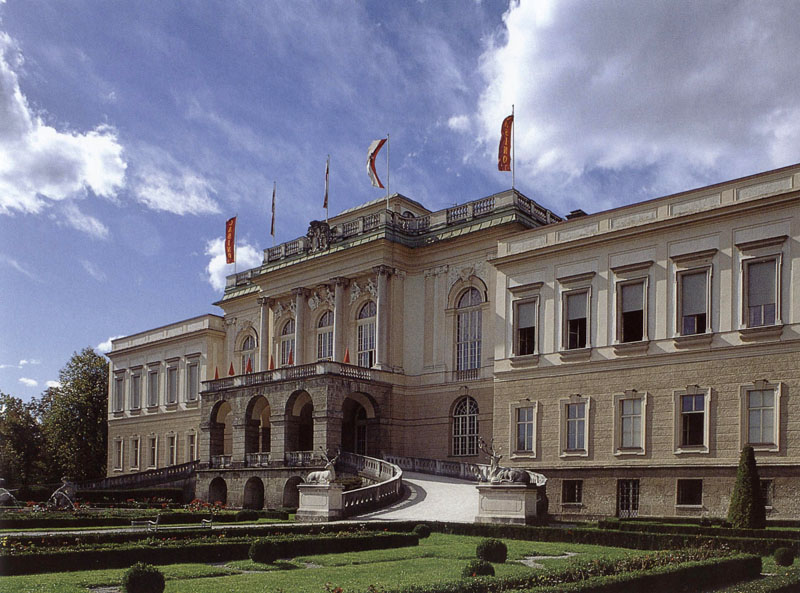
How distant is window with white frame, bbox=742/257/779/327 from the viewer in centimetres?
3253

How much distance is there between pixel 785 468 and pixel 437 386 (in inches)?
867

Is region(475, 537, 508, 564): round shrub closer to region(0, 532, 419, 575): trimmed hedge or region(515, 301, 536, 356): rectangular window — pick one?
region(0, 532, 419, 575): trimmed hedge

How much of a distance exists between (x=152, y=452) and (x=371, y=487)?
4094cm

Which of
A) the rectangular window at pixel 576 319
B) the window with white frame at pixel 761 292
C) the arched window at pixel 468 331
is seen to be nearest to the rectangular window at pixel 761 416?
the window with white frame at pixel 761 292

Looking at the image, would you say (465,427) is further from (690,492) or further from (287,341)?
(287,341)

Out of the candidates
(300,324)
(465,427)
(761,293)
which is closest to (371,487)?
(465,427)

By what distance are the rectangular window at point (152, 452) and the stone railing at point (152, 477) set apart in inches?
345

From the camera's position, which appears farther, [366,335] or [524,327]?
[366,335]

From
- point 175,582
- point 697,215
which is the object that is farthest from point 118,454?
point 175,582

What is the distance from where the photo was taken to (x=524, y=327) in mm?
40969

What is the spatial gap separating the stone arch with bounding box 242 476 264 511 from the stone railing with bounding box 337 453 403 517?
7115 mm

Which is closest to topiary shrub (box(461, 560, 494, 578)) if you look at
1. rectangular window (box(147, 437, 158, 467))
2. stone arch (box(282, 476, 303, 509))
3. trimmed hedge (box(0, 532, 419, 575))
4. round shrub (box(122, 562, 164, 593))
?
round shrub (box(122, 562, 164, 593))

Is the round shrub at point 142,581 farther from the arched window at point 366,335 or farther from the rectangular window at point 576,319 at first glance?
the arched window at point 366,335

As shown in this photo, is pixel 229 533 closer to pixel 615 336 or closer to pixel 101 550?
pixel 101 550
